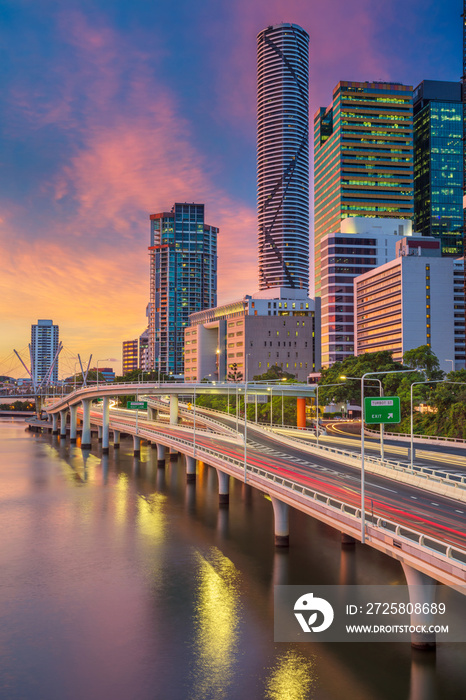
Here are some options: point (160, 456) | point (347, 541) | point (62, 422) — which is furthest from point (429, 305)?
point (347, 541)

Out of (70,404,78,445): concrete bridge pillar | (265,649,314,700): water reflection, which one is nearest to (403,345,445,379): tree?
(70,404,78,445): concrete bridge pillar

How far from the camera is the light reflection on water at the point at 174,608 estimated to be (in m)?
29.8

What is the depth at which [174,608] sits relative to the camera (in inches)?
1561

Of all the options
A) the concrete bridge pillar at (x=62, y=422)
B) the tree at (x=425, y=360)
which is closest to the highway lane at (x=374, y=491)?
the tree at (x=425, y=360)

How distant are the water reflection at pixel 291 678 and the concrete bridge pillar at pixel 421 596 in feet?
21.0

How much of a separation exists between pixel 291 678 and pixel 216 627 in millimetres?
7460

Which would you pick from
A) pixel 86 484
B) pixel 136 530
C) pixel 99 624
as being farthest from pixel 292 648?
pixel 86 484

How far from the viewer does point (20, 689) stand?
29828 mm

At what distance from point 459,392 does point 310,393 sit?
1422 inches

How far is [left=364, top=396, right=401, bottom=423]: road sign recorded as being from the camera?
35.7m

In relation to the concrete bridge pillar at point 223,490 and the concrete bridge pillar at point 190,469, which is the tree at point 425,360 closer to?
the concrete bridge pillar at point 190,469

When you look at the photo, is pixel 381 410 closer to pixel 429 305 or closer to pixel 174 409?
pixel 174 409

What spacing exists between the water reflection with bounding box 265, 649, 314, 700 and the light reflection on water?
9cm

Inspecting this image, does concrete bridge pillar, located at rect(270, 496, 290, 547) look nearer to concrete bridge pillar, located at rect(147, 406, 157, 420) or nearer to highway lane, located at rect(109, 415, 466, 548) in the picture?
highway lane, located at rect(109, 415, 466, 548)
